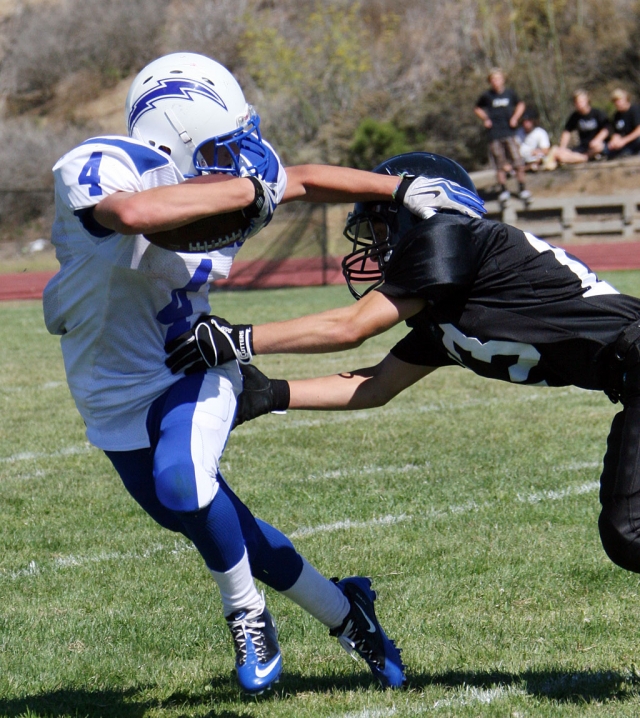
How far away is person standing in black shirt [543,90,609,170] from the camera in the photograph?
17.9 m

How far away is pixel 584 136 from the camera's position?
726 inches

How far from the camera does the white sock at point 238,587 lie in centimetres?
259

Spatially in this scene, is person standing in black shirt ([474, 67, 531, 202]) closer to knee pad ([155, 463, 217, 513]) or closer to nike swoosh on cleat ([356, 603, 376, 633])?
nike swoosh on cleat ([356, 603, 376, 633])

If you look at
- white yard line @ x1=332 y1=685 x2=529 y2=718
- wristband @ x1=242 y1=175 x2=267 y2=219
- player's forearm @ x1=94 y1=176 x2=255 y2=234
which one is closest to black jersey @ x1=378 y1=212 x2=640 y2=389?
wristband @ x1=242 y1=175 x2=267 y2=219

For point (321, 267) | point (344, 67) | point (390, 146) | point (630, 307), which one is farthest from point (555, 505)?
point (344, 67)

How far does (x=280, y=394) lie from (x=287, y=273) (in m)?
13.7

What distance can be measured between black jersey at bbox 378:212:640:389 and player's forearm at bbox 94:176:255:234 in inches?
21.7

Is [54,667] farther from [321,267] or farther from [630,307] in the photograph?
[321,267]

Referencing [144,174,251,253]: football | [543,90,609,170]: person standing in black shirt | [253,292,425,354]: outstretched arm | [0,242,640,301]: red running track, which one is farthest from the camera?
[543,90,609,170]: person standing in black shirt

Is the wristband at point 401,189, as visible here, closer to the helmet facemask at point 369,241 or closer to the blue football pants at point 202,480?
the helmet facemask at point 369,241

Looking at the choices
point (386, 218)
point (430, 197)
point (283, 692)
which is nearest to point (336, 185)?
point (386, 218)

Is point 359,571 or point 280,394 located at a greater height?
point 280,394

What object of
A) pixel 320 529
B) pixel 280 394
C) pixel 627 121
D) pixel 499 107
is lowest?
pixel 627 121

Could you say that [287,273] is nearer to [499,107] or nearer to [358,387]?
[499,107]
